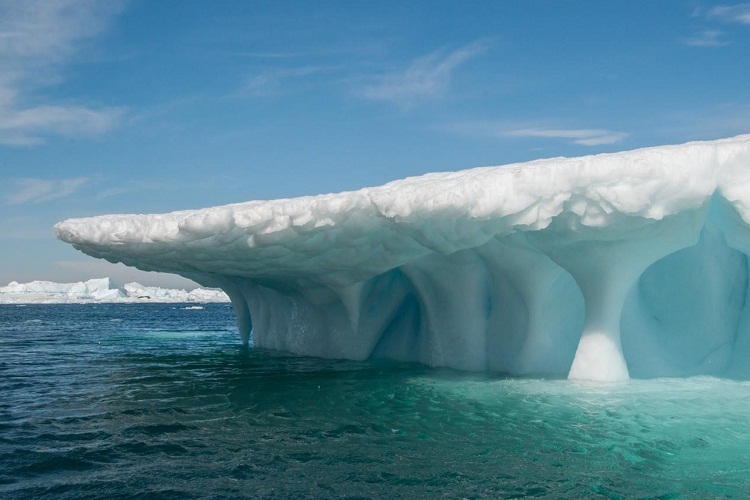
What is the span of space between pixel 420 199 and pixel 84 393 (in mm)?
6514

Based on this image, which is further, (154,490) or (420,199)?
(420,199)

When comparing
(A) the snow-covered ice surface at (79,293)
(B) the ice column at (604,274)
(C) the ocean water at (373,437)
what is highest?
(A) the snow-covered ice surface at (79,293)

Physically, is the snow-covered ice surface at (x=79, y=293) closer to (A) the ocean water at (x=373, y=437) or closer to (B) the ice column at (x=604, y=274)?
(A) the ocean water at (x=373, y=437)

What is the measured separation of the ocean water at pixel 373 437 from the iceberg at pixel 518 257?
1.14 metres

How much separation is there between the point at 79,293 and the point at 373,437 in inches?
4078

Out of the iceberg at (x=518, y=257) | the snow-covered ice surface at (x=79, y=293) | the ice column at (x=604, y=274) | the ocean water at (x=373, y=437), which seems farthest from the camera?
the snow-covered ice surface at (x=79, y=293)

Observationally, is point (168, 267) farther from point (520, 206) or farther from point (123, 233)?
point (520, 206)

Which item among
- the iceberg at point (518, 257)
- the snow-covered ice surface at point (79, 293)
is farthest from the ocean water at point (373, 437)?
the snow-covered ice surface at point (79, 293)

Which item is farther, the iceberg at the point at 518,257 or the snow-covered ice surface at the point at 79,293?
the snow-covered ice surface at the point at 79,293

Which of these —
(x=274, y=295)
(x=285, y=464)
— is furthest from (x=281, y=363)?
(x=285, y=464)

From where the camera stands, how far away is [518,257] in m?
12.1

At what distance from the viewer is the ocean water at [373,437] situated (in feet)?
21.1

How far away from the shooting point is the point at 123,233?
41.9ft

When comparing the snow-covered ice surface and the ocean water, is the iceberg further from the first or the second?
the snow-covered ice surface
